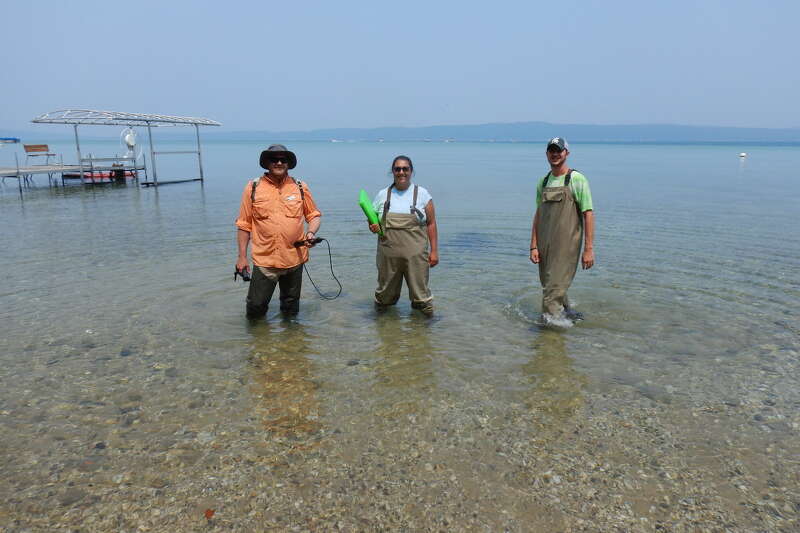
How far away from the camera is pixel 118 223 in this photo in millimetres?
17266

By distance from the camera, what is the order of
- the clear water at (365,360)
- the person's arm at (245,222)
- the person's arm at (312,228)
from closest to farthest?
the clear water at (365,360) → the person's arm at (245,222) → the person's arm at (312,228)

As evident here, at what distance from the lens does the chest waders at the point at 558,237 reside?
6.84 m

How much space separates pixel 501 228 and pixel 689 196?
14.0m

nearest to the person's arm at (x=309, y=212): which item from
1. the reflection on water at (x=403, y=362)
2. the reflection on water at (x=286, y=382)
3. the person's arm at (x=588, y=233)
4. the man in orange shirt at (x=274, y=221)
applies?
the man in orange shirt at (x=274, y=221)

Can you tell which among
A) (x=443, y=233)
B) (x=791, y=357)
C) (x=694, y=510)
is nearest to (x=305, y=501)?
(x=694, y=510)

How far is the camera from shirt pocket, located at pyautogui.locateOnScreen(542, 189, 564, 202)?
679 centimetres

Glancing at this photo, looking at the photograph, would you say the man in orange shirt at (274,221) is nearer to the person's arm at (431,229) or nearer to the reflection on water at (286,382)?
the reflection on water at (286,382)

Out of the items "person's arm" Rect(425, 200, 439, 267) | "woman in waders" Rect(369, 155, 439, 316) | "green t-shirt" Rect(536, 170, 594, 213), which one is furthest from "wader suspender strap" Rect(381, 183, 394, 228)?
"green t-shirt" Rect(536, 170, 594, 213)

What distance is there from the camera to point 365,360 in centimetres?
651

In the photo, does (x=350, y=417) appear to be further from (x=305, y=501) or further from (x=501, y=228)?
(x=501, y=228)

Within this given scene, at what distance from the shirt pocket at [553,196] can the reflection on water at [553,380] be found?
71.3 inches

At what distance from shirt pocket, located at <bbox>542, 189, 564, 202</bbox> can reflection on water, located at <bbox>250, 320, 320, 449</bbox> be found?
141 inches

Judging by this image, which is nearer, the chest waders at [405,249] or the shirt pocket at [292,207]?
the shirt pocket at [292,207]

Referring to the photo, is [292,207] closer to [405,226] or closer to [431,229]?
[405,226]
